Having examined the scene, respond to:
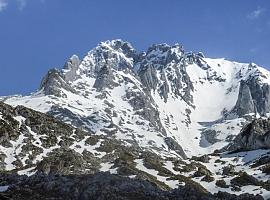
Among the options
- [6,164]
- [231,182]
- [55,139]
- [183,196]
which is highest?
[55,139]

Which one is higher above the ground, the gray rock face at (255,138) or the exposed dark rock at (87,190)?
the gray rock face at (255,138)

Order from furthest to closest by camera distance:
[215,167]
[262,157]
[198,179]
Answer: [215,167]
[262,157]
[198,179]

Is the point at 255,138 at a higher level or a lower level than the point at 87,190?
higher

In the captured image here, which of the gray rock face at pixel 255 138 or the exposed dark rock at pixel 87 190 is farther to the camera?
the gray rock face at pixel 255 138

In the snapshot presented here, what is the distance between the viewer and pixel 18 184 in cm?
6956

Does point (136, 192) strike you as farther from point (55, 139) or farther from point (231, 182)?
point (55, 139)

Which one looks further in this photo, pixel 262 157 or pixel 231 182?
pixel 262 157

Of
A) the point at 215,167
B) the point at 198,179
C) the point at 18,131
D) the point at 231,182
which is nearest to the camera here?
the point at 231,182

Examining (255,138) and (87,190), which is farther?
(255,138)

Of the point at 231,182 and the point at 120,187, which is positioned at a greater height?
the point at 231,182

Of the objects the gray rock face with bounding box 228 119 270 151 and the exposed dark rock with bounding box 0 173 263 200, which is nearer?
the exposed dark rock with bounding box 0 173 263 200

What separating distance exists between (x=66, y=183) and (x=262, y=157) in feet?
284

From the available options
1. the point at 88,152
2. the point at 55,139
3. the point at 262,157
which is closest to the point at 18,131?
the point at 55,139

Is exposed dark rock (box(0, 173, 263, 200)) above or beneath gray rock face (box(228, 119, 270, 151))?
beneath
